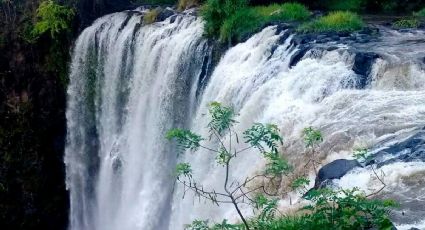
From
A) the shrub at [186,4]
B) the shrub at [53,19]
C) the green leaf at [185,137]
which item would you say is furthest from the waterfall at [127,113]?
the green leaf at [185,137]

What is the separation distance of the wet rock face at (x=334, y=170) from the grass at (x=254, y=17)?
6.32 meters

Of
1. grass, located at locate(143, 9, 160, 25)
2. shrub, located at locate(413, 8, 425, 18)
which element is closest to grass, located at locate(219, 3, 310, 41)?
shrub, located at locate(413, 8, 425, 18)

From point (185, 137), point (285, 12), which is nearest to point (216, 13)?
point (285, 12)

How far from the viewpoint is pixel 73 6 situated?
59.7ft

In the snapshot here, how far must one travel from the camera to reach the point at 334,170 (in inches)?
269

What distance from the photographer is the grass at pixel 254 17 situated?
13.1 meters

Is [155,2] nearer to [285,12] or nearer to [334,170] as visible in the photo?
[285,12]

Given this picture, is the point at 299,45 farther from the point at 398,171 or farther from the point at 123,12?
the point at 123,12

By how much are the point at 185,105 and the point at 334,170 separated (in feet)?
23.3

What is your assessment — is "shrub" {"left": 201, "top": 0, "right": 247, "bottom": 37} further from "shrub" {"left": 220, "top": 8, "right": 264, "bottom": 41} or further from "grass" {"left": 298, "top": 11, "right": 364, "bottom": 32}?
"grass" {"left": 298, "top": 11, "right": 364, "bottom": 32}

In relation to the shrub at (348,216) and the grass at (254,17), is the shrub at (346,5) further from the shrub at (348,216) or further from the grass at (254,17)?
the shrub at (348,216)

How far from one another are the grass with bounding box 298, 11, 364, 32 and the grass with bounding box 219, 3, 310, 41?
101 centimetres

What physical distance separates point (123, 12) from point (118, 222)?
6.08 m

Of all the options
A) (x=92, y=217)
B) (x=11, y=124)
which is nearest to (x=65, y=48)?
(x=11, y=124)
